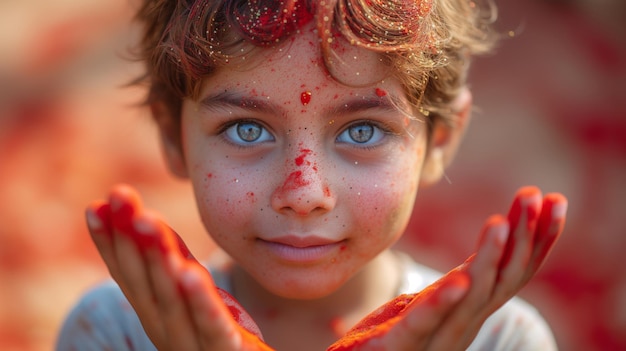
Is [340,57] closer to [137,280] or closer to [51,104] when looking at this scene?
[137,280]

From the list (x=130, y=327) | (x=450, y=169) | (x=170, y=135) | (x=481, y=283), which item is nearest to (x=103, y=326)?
(x=130, y=327)

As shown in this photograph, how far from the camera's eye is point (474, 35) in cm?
146

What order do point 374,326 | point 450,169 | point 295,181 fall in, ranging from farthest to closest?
point 450,169, point 295,181, point 374,326

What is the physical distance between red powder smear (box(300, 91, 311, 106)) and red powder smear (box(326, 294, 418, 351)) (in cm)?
31

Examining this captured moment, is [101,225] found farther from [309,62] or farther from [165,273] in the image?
[309,62]

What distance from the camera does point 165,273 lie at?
2.88ft

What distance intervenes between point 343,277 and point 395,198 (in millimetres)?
154

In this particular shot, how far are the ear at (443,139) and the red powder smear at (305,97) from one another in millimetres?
354

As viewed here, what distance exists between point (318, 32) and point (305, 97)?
95 mm

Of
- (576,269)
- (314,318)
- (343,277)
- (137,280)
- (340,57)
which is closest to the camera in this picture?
(137,280)

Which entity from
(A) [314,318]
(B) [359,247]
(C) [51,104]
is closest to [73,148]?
(C) [51,104]

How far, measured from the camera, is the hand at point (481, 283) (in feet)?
2.86

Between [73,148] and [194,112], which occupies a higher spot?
[73,148]

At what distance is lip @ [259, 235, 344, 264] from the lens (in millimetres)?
1141
